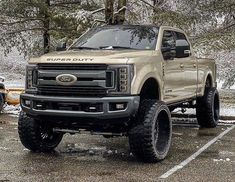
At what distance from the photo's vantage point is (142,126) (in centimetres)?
699

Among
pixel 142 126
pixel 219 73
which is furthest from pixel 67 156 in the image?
pixel 219 73

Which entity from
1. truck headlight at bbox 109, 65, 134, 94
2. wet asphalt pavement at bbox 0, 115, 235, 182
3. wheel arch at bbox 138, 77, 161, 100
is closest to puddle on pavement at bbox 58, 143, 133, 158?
wet asphalt pavement at bbox 0, 115, 235, 182

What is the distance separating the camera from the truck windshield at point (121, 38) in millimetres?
8203

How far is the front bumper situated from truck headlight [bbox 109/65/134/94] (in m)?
0.11

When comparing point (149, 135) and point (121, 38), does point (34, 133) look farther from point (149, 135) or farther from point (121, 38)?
point (121, 38)

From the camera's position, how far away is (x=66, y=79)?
6.93 m

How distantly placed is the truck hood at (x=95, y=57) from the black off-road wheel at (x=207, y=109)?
371 centimetres

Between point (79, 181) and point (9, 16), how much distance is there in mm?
15823

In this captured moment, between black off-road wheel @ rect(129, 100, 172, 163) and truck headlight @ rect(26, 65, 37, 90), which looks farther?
truck headlight @ rect(26, 65, 37, 90)

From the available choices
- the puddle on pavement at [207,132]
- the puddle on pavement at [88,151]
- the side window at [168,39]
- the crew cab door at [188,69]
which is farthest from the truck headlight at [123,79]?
the puddle on pavement at [207,132]

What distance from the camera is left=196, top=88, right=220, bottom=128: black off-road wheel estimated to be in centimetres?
1088

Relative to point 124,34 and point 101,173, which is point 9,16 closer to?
point 124,34

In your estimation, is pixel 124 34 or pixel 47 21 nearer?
pixel 124 34

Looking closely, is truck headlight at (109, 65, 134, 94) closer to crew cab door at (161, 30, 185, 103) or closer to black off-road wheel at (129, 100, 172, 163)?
black off-road wheel at (129, 100, 172, 163)
